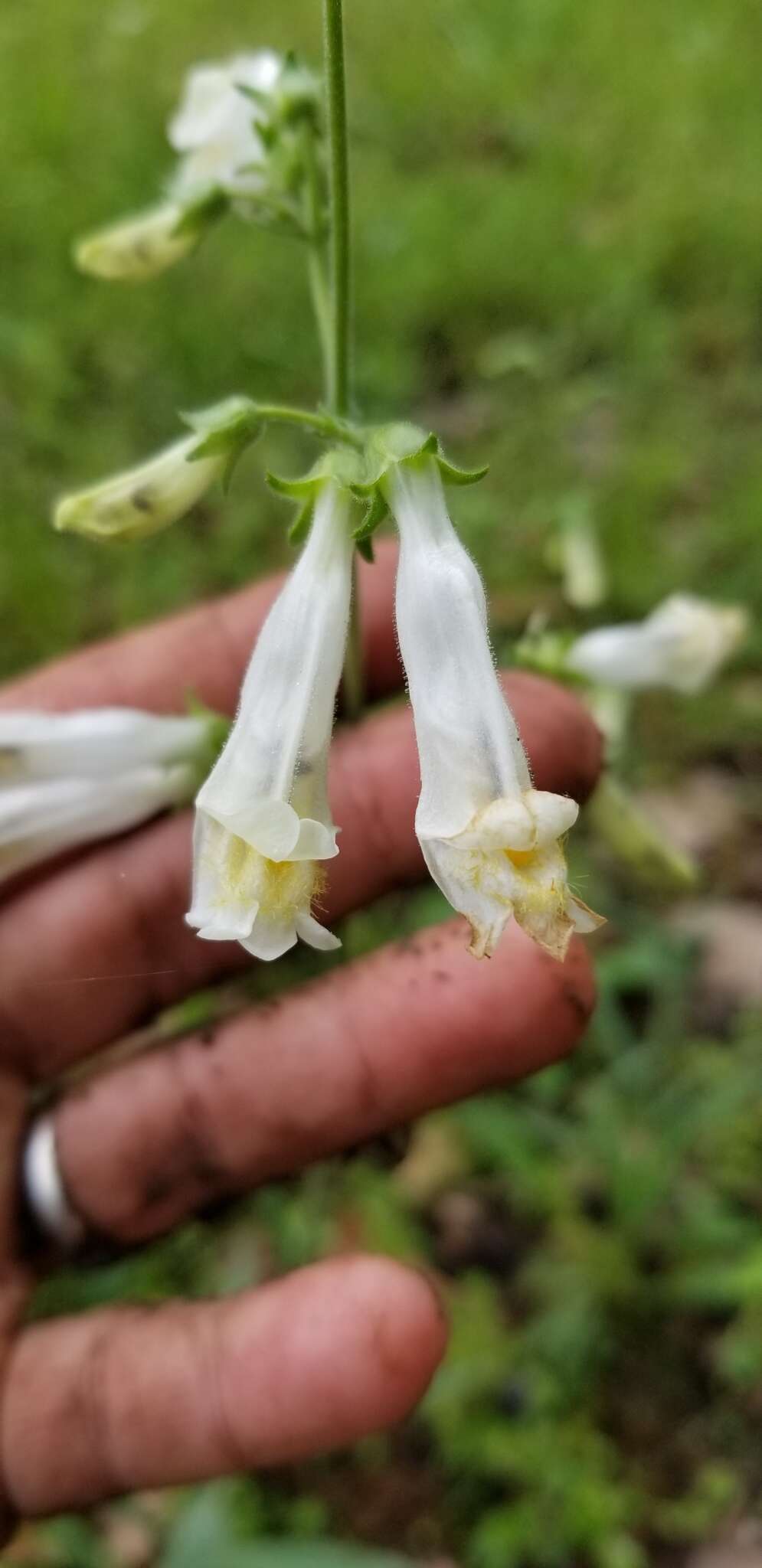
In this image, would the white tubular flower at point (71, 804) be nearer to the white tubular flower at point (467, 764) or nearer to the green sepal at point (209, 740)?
the green sepal at point (209, 740)

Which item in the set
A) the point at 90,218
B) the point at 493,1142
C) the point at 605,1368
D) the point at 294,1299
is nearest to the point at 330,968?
the point at 294,1299

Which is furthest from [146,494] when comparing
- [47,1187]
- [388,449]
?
[47,1187]

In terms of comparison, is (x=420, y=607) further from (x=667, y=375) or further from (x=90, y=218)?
(x=90, y=218)

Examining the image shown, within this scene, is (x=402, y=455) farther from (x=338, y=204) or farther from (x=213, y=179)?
(x=213, y=179)

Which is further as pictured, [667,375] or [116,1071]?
[667,375]

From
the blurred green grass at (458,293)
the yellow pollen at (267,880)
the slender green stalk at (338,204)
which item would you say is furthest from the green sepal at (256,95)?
the blurred green grass at (458,293)

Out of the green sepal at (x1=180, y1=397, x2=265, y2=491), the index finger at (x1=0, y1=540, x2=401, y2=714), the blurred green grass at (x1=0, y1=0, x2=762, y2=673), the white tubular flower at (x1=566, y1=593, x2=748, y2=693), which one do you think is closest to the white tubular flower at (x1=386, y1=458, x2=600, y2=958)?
the green sepal at (x1=180, y1=397, x2=265, y2=491)
